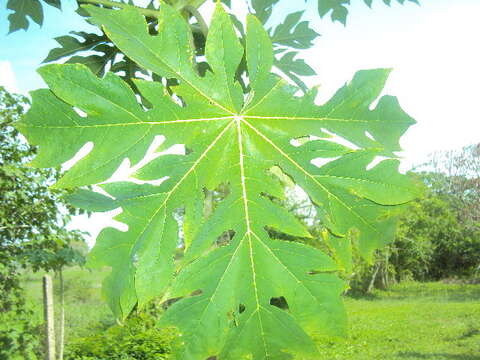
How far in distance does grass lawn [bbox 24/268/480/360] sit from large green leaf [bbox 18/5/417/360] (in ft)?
20.8

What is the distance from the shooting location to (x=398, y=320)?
1439 cm

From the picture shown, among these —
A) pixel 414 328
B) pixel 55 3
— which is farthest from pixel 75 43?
pixel 414 328

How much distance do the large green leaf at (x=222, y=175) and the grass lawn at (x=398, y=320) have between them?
6.34 meters

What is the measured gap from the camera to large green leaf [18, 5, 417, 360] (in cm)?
87

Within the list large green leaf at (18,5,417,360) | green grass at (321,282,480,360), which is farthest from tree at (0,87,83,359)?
large green leaf at (18,5,417,360)

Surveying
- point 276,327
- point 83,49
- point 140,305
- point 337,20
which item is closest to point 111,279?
point 140,305

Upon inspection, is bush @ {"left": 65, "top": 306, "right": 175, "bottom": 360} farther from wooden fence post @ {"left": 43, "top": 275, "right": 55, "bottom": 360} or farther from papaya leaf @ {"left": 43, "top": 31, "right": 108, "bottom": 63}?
papaya leaf @ {"left": 43, "top": 31, "right": 108, "bottom": 63}

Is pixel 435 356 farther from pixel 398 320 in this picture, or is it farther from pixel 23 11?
pixel 23 11

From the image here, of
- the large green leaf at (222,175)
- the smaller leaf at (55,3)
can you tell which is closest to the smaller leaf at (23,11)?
the smaller leaf at (55,3)

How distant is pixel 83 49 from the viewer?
5.62 feet

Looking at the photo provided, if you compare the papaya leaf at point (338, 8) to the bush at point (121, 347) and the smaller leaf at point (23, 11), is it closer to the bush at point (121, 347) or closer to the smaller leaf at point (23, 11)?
the smaller leaf at point (23, 11)

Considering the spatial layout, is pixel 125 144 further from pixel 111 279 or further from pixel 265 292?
pixel 265 292

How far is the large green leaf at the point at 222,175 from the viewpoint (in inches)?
34.3

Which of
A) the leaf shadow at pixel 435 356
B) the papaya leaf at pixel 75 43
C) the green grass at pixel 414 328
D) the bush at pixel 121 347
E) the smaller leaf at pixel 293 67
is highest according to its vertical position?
the papaya leaf at pixel 75 43
